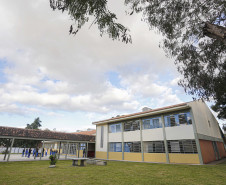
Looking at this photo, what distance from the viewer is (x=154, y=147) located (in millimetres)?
17047

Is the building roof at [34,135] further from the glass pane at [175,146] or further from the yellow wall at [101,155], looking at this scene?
the glass pane at [175,146]

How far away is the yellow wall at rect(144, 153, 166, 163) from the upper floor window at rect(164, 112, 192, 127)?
3449 mm

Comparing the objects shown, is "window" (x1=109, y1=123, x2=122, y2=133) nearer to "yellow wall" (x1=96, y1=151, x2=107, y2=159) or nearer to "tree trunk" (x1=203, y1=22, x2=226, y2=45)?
"yellow wall" (x1=96, y1=151, x2=107, y2=159)

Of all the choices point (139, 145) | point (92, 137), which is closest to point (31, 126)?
point (92, 137)

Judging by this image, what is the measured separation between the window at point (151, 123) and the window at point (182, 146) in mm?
2433

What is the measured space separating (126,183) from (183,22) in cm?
860

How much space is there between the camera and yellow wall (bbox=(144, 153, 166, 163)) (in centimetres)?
1576

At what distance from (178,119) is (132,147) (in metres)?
7.36

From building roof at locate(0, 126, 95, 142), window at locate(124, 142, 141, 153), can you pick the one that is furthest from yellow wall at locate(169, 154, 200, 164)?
building roof at locate(0, 126, 95, 142)

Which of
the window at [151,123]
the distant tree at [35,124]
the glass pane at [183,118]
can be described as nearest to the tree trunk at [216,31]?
the glass pane at [183,118]

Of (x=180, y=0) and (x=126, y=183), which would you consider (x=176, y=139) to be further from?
(x=180, y=0)

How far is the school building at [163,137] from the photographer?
14469 millimetres

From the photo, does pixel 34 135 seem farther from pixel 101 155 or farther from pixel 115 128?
pixel 115 128

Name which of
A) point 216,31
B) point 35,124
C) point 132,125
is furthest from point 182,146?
point 35,124
